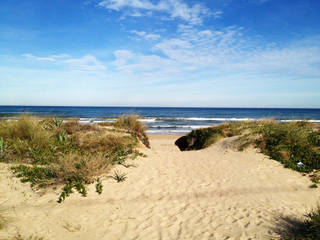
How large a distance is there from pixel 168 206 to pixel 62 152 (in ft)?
16.9

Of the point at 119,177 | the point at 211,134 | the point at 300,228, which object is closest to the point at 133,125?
the point at 211,134

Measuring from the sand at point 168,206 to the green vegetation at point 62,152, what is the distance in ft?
1.22

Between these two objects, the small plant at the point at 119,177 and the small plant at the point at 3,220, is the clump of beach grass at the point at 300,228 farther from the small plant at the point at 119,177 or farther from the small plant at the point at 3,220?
the small plant at the point at 3,220

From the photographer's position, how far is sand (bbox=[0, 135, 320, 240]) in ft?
13.0

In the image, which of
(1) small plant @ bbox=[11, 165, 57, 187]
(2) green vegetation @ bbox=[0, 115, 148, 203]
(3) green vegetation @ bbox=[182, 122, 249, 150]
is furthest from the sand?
(3) green vegetation @ bbox=[182, 122, 249, 150]

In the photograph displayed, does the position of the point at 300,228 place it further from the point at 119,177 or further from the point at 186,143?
the point at 186,143

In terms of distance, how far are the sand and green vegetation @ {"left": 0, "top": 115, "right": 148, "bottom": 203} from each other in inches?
14.6

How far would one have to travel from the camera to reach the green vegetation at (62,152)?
5.87 meters

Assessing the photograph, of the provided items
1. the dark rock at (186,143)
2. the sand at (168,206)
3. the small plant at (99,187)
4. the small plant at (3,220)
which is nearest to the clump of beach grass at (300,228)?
the sand at (168,206)

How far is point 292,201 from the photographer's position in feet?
17.2

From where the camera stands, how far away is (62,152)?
8055 mm

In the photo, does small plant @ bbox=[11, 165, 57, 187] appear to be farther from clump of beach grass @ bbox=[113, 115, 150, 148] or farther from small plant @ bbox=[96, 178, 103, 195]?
clump of beach grass @ bbox=[113, 115, 150, 148]

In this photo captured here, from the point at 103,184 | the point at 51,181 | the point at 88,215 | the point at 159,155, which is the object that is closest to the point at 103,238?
the point at 88,215

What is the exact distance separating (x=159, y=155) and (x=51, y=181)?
16.7ft
